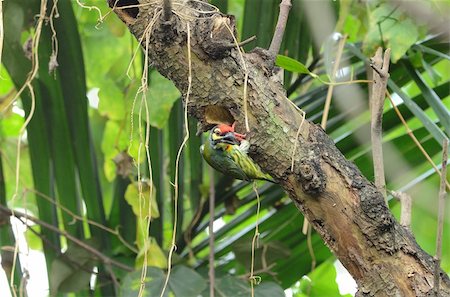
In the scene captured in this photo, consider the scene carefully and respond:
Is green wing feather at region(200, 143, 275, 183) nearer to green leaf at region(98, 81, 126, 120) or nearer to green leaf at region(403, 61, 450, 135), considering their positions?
green leaf at region(403, 61, 450, 135)

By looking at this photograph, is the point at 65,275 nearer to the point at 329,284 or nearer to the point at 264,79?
the point at 329,284

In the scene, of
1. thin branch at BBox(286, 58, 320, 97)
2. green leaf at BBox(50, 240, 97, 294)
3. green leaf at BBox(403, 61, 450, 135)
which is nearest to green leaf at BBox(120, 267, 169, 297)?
green leaf at BBox(50, 240, 97, 294)

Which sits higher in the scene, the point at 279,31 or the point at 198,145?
the point at 198,145

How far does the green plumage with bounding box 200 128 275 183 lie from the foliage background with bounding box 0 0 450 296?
1.29ft

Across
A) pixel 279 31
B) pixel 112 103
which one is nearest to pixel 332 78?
pixel 279 31

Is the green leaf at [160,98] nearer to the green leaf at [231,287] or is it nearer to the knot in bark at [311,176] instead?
the green leaf at [231,287]

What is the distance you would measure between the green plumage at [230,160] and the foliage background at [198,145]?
0.39m

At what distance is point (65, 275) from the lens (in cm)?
152

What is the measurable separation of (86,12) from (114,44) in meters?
0.14

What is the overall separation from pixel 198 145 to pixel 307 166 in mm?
731

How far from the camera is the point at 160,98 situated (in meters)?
1.37

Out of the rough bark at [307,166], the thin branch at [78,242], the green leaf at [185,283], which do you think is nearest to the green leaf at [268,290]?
the green leaf at [185,283]

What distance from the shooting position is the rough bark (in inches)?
32.7

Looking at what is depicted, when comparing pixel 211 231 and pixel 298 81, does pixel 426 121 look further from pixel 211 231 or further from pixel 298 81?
pixel 211 231
